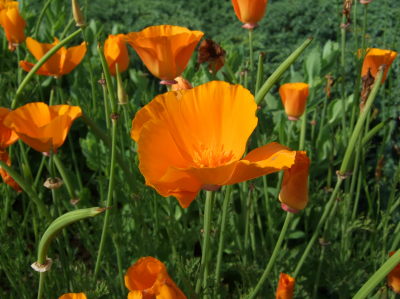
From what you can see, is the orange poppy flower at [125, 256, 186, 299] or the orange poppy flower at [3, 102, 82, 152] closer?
the orange poppy flower at [125, 256, 186, 299]

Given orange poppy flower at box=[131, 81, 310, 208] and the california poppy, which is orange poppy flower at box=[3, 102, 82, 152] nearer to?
orange poppy flower at box=[131, 81, 310, 208]

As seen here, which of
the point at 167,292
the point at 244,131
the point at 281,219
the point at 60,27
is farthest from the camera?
Result: the point at 60,27

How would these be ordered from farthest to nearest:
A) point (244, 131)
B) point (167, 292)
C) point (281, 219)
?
point (281, 219)
point (244, 131)
point (167, 292)

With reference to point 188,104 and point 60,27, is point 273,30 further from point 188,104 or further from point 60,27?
point 188,104

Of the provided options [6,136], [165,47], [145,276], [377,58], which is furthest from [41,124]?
[377,58]

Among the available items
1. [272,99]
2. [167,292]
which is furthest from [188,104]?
[272,99]

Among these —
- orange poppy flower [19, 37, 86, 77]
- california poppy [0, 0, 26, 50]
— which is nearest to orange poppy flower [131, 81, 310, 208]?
orange poppy flower [19, 37, 86, 77]
